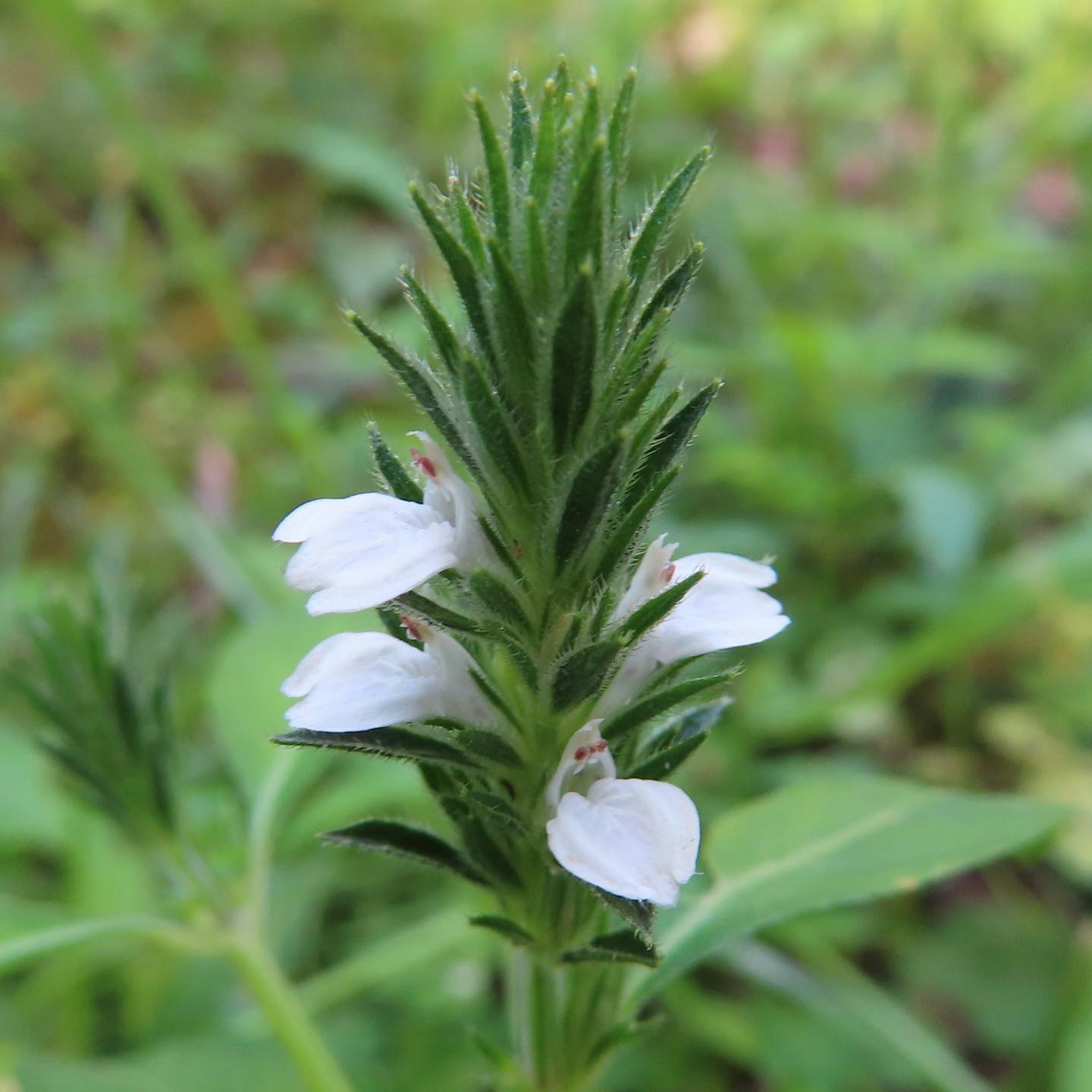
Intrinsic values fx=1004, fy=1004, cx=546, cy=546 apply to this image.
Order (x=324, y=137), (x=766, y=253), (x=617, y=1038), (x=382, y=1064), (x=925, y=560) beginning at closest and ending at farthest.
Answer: (x=617, y=1038)
(x=382, y=1064)
(x=925, y=560)
(x=324, y=137)
(x=766, y=253)

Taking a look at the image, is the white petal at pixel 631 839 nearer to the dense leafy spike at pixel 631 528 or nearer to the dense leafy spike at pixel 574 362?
the dense leafy spike at pixel 631 528

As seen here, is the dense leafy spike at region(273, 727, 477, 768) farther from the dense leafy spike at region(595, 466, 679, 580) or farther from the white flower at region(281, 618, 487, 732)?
the dense leafy spike at region(595, 466, 679, 580)

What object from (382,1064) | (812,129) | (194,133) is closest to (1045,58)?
(812,129)

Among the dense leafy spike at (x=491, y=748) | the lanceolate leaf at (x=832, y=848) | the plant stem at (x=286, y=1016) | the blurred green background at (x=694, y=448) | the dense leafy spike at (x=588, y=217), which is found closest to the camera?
the dense leafy spike at (x=588, y=217)

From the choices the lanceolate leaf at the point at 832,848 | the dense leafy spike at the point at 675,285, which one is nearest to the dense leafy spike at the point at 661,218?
the dense leafy spike at the point at 675,285


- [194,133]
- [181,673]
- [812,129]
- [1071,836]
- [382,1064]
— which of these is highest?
[194,133]

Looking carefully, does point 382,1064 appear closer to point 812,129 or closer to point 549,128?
point 549,128

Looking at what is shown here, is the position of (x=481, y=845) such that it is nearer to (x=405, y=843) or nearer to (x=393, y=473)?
(x=405, y=843)
